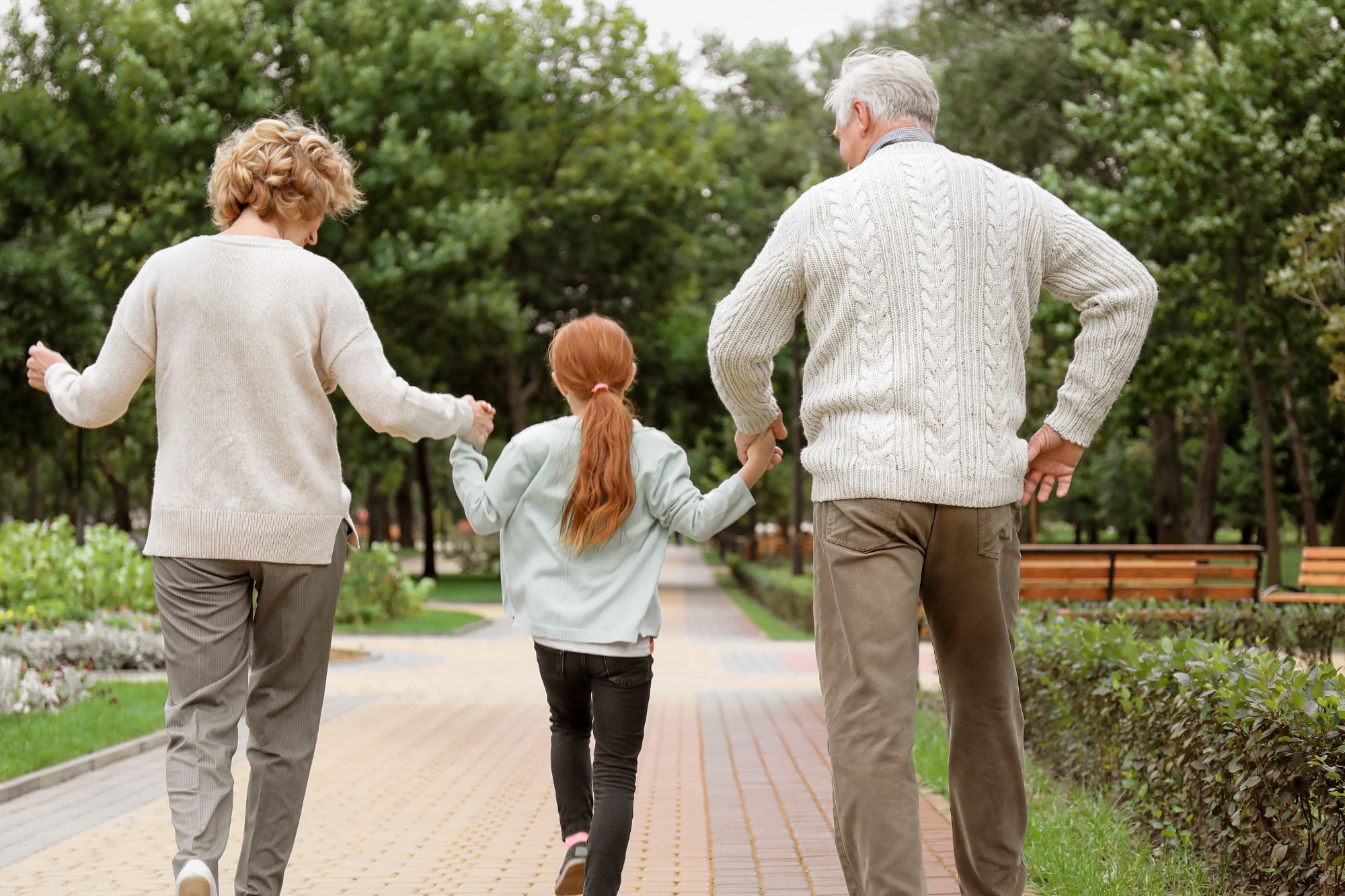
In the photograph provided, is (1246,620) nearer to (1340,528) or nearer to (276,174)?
(276,174)

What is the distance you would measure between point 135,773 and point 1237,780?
5.96m

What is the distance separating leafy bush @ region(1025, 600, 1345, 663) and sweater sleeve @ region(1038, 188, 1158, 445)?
6.39 meters

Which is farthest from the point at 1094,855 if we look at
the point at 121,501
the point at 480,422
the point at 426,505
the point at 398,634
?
the point at 121,501

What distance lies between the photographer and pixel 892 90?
3.39 meters

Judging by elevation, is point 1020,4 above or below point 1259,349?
above

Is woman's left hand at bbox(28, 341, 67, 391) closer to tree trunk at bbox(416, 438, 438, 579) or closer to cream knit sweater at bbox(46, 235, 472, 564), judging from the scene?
cream knit sweater at bbox(46, 235, 472, 564)

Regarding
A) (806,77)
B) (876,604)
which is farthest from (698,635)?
(806,77)

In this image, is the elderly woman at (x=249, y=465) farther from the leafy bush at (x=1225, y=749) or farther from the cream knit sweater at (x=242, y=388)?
the leafy bush at (x=1225, y=749)

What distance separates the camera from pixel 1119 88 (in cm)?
2233

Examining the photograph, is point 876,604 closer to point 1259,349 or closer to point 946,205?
point 946,205

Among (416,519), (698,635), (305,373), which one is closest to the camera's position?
(305,373)

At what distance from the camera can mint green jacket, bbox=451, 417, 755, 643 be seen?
159 inches

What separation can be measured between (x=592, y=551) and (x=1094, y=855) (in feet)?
6.48

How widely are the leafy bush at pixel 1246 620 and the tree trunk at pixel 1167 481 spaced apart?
20662 millimetres
